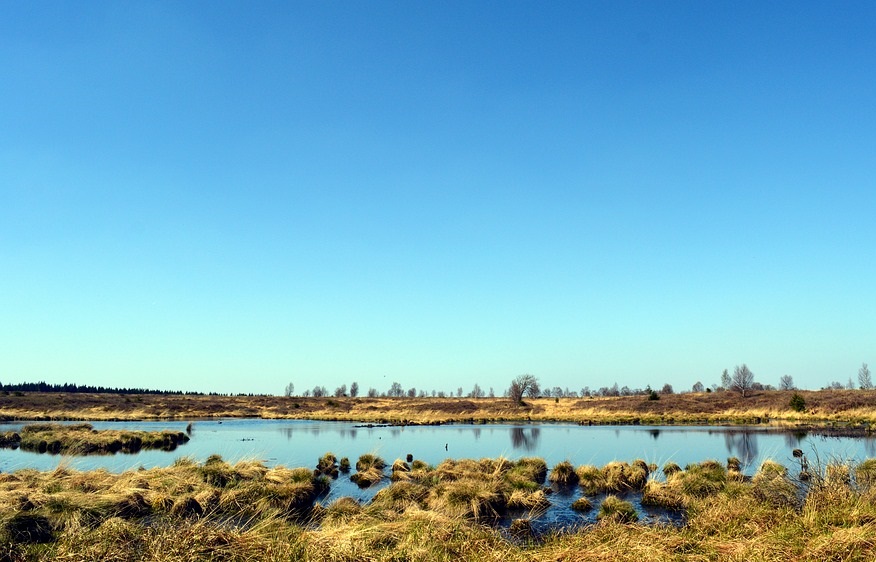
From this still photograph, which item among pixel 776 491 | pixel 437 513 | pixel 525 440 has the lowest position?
pixel 525 440

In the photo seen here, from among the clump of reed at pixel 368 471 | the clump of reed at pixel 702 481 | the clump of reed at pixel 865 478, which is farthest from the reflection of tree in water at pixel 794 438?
the clump of reed at pixel 368 471

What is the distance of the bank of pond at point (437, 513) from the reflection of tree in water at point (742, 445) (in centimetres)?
503

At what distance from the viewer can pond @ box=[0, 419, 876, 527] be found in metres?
28.1

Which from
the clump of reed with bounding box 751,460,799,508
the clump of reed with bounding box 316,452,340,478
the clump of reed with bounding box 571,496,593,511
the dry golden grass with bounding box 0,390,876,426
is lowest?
the dry golden grass with bounding box 0,390,876,426

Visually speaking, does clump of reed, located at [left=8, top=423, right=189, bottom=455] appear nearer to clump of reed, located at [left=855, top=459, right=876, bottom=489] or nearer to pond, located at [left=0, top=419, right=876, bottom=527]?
pond, located at [left=0, top=419, right=876, bottom=527]

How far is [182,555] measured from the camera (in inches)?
337

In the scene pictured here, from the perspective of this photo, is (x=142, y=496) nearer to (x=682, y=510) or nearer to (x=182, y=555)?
(x=182, y=555)

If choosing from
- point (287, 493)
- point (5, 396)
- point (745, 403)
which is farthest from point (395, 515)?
point (5, 396)

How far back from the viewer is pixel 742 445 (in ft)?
121

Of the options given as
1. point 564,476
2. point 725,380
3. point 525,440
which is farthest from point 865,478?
point 725,380

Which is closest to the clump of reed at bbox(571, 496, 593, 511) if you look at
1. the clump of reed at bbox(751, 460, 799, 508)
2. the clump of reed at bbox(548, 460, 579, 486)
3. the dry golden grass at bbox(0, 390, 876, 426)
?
the clump of reed at bbox(548, 460, 579, 486)

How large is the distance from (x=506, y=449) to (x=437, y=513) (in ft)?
73.1

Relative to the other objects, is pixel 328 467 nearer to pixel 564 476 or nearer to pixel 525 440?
pixel 564 476

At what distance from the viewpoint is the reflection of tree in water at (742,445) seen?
99.1 ft
